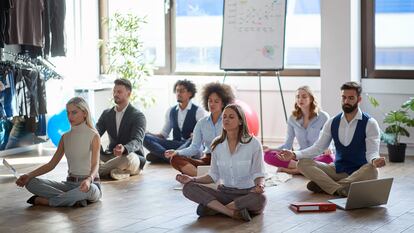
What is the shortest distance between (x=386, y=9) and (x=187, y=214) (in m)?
4.11

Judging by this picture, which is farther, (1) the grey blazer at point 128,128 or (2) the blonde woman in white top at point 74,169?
(1) the grey blazer at point 128,128

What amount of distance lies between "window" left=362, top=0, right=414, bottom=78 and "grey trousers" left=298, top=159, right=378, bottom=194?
255cm

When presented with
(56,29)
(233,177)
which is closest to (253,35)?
(56,29)

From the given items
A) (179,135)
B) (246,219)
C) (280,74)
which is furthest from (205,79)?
(246,219)

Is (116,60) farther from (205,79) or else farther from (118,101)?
(118,101)

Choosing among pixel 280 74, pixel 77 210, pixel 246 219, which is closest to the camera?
pixel 246 219

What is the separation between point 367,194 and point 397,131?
8.30ft

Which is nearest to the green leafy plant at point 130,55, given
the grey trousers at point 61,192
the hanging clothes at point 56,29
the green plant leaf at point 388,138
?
the hanging clothes at point 56,29

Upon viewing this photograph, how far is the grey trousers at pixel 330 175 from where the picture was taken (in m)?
5.96

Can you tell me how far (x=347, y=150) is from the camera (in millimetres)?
6121

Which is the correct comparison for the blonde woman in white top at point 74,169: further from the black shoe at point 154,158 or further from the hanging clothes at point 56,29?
the hanging clothes at point 56,29

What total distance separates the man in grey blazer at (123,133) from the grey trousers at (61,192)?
3.49 feet

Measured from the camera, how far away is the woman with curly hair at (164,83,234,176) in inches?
262

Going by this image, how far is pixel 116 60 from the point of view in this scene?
9742 mm
